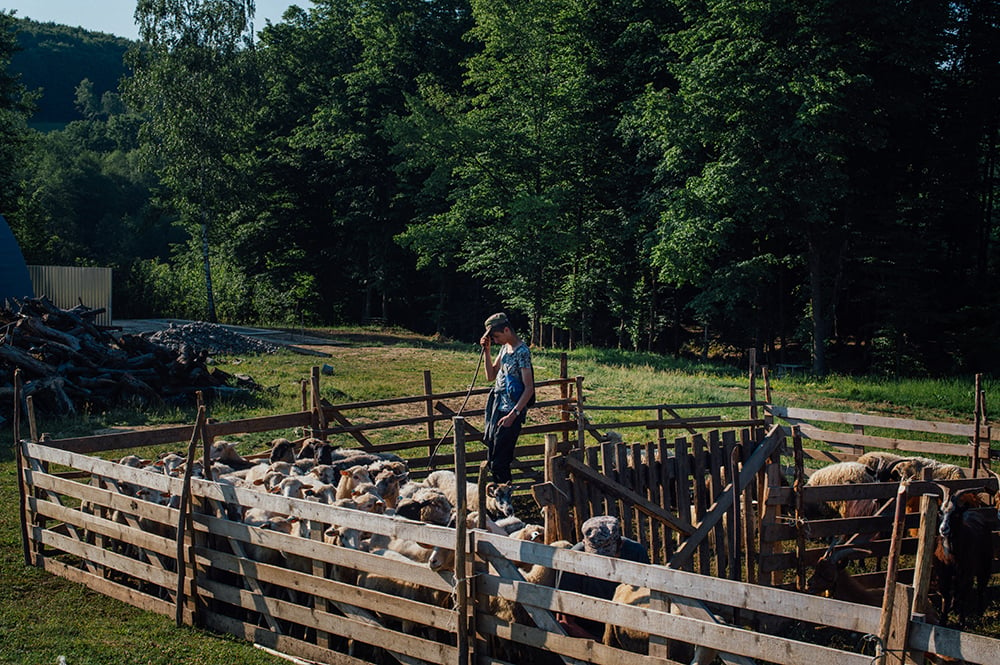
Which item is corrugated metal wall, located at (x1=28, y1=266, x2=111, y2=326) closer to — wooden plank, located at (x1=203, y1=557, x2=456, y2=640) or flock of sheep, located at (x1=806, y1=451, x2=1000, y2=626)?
wooden plank, located at (x1=203, y1=557, x2=456, y2=640)

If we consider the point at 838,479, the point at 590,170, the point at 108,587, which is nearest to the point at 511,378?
the point at 108,587

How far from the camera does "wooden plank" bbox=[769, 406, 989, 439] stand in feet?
36.8

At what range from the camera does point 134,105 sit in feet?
128

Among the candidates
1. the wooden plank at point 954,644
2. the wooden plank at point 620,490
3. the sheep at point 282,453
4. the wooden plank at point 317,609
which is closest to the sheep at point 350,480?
the sheep at point 282,453

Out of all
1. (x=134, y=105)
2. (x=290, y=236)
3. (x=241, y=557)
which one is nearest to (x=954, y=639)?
(x=241, y=557)

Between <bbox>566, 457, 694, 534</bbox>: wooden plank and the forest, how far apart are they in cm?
2205

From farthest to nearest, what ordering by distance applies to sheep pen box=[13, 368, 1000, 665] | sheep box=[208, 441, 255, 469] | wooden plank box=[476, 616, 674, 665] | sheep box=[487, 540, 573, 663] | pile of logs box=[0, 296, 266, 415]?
pile of logs box=[0, 296, 266, 415], sheep box=[208, 441, 255, 469], sheep box=[487, 540, 573, 663], wooden plank box=[476, 616, 674, 665], sheep pen box=[13, 368, 1000, 665]

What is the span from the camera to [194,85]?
38062 mm

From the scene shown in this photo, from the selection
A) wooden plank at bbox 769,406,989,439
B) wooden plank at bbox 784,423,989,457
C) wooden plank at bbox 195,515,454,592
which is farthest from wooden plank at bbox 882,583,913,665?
wooden plank at bbox 769,406,989,439

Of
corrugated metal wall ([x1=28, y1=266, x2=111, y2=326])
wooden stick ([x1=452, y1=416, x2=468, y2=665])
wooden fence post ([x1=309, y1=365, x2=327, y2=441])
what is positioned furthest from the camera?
corrugated metal wall ([x1=28, y1=266, x2=111, y2=326])

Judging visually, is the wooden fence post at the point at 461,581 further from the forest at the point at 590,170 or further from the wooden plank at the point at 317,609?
the forest at the point at 590,170

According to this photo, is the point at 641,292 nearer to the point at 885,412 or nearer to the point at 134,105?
the point at 885,412

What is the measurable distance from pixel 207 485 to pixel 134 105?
36337mm

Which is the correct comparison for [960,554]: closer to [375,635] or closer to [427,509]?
[427,509]
